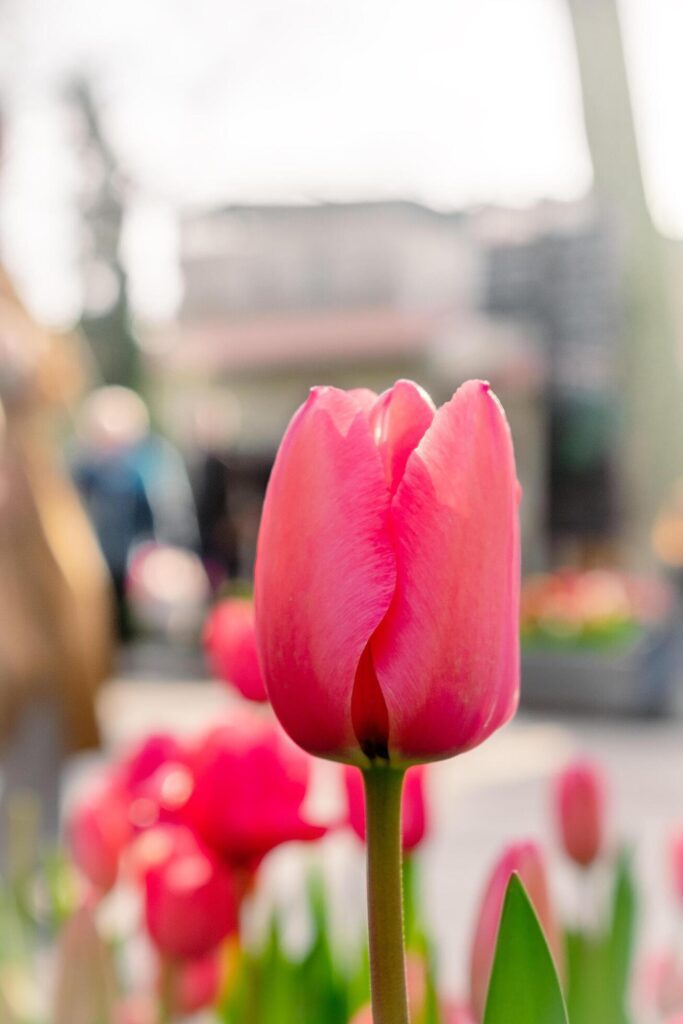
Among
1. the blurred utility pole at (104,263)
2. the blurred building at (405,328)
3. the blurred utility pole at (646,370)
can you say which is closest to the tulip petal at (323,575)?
the blurred building at (405,328)

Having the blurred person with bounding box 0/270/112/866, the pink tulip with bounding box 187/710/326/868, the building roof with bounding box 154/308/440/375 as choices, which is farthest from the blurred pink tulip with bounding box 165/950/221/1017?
the building roof with bounding box 154/308/440/375

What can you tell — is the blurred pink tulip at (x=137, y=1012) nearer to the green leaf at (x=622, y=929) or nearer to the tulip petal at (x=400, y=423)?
the green leaf at (x=622, y=929)

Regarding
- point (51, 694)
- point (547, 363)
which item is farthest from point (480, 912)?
point (547, 363)

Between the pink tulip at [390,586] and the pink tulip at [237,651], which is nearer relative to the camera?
the pink tulip at [390,586]

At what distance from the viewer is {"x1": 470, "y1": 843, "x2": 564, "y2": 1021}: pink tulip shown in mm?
564

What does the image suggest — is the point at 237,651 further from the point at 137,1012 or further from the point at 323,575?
the point at 323,575

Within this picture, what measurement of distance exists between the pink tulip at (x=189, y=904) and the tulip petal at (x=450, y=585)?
30 cm

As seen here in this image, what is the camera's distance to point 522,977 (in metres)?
0.44

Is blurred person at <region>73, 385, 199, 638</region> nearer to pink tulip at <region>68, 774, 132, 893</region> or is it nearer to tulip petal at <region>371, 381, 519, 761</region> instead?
pink tulip at <region>68, 774, 132, 893</region>

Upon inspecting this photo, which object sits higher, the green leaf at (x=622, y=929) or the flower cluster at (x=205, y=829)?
the flower cluster at (x=205, y=829)

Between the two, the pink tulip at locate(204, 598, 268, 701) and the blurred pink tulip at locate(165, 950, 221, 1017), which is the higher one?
the pink tulip at locate(204, 598, 268, 701)

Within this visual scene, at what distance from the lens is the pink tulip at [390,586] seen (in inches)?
→ 16.5

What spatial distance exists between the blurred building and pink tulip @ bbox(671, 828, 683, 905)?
29.4 feet

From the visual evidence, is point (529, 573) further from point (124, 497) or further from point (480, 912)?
point (480, 912)
